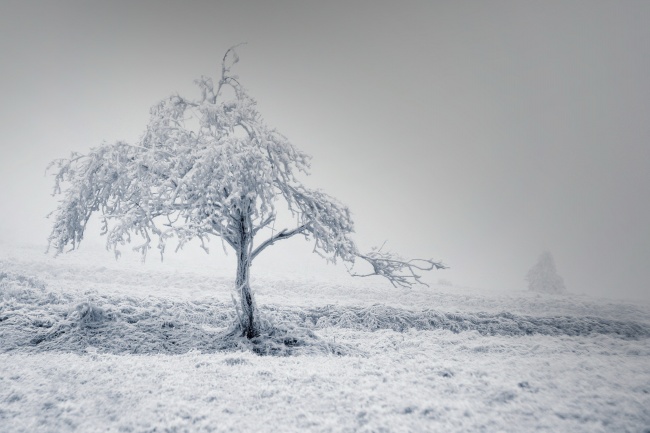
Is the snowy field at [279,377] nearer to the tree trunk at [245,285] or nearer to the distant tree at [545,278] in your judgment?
the tree trunk at [245,285]

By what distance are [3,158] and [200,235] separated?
152 m

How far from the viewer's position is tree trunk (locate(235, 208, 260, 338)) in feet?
37.4

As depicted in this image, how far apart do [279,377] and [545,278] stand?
137 ft

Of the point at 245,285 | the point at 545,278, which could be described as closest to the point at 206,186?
the point at 245,285

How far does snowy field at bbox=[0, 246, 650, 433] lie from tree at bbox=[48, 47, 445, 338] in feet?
9.08

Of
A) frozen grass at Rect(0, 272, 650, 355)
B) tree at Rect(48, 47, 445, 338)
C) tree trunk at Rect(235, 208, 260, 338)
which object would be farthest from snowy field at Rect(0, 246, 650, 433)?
tree at Rect(48, 47, 445, 338)

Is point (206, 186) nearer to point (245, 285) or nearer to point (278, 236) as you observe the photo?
point (278, 236)

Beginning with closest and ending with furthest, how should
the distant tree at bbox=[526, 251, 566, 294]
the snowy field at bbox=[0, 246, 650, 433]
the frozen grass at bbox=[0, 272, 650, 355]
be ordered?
the snowy field at bbox=[0, 246, 650, 433], the frozen grass at bbox=[0, 272, 650, 355], the distant tree at bbox=[526, 251, 566, 294]

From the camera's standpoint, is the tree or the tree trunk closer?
the tree

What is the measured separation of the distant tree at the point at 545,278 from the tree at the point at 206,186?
35.0 metres

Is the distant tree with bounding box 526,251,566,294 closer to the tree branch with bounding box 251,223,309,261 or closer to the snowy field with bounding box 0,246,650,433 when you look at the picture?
the snowy field with bounding box 0,246,650,433

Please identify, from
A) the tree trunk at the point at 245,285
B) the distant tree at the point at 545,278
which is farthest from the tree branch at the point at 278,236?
the distant tree at the point at 545,278

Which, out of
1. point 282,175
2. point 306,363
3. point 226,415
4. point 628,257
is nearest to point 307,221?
point 282,175

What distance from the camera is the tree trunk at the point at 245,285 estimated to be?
1139cm
